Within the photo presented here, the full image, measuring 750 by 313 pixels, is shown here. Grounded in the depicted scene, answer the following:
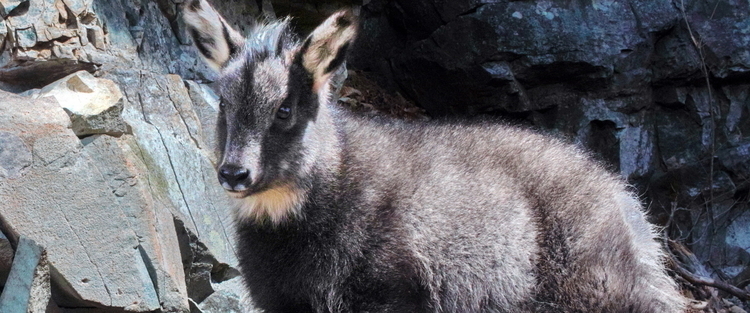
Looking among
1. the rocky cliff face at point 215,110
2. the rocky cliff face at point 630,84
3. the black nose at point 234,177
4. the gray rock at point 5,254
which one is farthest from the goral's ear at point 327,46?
the rocky cliff face at point 630,84

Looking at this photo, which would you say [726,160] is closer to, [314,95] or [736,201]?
[736,201]

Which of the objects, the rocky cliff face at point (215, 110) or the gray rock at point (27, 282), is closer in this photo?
the gray rock at point (27, 282)

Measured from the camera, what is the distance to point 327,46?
176 inches

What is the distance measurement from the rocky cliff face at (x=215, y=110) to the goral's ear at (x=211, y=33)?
90cm

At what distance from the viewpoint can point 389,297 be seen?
4426 mm

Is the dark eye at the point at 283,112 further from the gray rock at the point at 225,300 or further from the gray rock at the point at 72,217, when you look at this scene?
the gray rock at the point at 225,300

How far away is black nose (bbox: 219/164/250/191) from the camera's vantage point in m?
4.09

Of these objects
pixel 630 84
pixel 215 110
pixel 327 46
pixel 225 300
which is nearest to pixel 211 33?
pixel 327 46

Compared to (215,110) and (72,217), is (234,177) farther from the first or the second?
(215,110)

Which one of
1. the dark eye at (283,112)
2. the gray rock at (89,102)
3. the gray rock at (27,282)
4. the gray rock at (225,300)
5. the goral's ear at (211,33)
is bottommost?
the gray rock at (225,300)

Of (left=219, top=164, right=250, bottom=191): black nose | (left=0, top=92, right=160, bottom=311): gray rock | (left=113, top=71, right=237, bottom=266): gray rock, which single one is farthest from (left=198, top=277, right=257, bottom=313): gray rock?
(left=219, top=164, right=250, bottom=191): black nose

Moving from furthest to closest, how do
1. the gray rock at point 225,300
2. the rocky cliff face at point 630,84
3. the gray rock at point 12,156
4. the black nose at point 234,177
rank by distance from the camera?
the rocky cliff face at point 630,84 → the gray rock at point 225,300 → the gray rock at point 12,156 → the black nose at point 234,177

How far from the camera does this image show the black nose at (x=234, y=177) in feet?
13.4

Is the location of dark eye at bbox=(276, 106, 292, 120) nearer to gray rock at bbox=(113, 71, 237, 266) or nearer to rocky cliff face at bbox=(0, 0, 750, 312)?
rocky cliff face at bbox=(0, 0, 750, 312)
